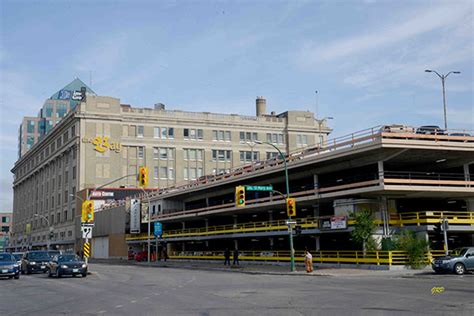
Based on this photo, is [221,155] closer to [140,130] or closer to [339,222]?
[140,130]

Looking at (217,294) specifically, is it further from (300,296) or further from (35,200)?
(35,200)

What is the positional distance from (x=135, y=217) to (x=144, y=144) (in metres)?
26.6

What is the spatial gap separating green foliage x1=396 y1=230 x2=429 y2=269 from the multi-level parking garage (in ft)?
4.84

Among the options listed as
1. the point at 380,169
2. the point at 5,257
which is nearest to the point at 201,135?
the point at 380,169

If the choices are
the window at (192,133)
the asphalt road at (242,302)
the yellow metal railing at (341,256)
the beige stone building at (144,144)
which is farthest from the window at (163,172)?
the asphalt road at (242,302)

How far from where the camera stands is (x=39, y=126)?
18888cm

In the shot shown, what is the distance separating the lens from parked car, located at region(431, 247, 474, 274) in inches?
1276

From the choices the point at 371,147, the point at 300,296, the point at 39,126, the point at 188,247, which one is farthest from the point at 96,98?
the point at 39,126

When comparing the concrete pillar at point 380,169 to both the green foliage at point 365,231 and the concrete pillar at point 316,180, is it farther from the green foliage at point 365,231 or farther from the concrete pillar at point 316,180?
the concrete pillar at point 316,180

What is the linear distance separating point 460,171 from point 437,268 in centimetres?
1622

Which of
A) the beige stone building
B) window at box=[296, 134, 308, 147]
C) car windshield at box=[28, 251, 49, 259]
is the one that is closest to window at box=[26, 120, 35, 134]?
the beige stone building

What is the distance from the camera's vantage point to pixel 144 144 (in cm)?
9994

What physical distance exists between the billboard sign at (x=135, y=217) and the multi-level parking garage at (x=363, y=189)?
1616 cm

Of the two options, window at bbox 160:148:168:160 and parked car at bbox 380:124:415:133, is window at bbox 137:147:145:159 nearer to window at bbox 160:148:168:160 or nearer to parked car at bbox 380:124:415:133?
window at bbox 160:148:168:160
